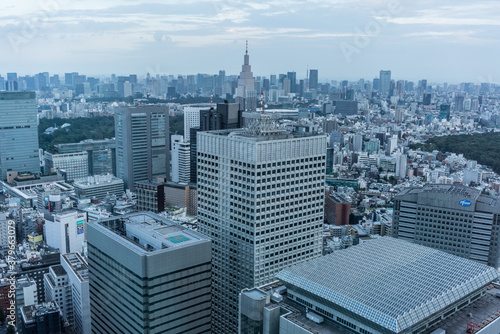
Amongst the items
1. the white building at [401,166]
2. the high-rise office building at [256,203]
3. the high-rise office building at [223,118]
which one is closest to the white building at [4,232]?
the high-rise office building at [223,118]

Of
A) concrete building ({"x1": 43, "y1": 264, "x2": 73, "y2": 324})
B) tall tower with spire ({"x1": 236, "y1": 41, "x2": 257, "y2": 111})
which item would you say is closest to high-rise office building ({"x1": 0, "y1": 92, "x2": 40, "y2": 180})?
concrete building ({"x1": 43, "y1": 264, "x2": 73, "y2": 324})

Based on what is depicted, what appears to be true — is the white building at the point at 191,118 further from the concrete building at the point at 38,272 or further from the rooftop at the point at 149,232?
the rooftop at the point at 149,232

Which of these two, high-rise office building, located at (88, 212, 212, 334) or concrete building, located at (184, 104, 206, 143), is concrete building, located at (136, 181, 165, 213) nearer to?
high-rise office building, located at (88, 212, 212, 334)

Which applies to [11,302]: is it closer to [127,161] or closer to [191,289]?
[191,289]

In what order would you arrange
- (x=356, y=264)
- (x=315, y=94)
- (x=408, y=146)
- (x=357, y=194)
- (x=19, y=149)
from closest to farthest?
(x=356, y=264) < (x=357, y=194) < (x=19, y=149) < (x=408, y=146) < (x=315, y=94)

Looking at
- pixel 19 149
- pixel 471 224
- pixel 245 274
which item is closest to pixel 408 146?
pixel 471 224

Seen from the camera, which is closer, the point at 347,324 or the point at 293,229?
the point at 347,324
